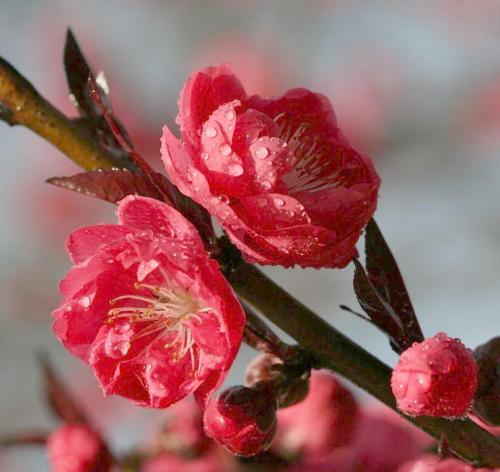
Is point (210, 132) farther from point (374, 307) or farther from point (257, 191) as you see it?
point (374, 307)

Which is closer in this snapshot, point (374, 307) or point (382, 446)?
point (374, 307)

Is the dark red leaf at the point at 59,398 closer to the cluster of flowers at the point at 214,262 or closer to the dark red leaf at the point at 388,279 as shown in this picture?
the cluster of flowers at the point at 214,262

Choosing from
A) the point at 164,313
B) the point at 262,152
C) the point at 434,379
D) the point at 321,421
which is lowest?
the point at 321,421

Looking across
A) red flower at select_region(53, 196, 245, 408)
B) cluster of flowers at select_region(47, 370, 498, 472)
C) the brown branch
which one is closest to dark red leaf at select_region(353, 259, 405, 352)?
red flower at select_region(53, 196, 245, 408)

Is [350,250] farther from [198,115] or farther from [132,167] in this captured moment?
[132,167]

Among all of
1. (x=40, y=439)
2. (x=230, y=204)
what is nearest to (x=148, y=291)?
(x=230, y=204)

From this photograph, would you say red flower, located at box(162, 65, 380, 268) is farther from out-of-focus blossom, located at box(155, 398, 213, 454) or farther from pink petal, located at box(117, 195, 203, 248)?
out-of-focus blossom, located at box(155, 398, 213, 454)

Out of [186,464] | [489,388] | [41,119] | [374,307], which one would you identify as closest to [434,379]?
[374,307]
